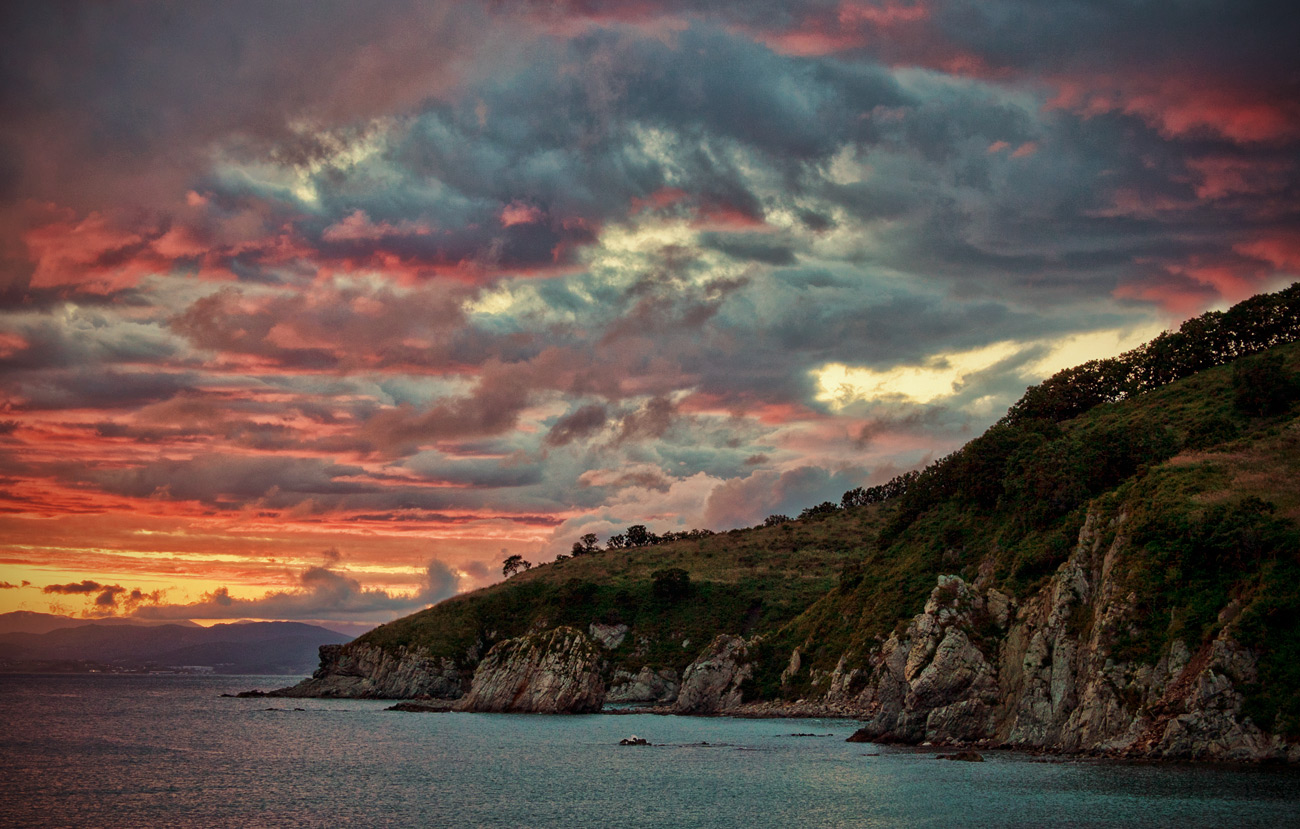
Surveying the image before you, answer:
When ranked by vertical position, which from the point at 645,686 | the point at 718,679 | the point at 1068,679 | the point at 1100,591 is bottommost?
the point at 645,686

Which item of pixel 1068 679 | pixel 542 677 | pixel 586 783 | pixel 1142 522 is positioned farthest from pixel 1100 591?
pixel 542 677

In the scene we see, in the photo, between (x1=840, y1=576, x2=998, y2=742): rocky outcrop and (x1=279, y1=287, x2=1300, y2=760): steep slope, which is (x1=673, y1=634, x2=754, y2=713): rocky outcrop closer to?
(x1=279, y1=287, x2=1300, y2=760): steep slope

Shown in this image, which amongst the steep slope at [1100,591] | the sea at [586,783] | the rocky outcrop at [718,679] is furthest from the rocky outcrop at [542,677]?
the sea at [586,783]

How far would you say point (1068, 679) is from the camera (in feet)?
263

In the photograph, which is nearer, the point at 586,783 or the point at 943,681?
the point at 586,783

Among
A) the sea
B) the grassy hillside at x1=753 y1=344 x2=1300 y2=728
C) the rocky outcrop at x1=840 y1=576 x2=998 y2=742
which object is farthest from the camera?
the rocky outcrop at x1=840 y1=576 x2=998 y2=742

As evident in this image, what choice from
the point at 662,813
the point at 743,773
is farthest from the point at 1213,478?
the point at 662,813

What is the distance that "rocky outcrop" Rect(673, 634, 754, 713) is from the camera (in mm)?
159125

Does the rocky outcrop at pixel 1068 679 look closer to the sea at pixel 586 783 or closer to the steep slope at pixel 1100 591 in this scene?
the steep slope at pixel 1100 591

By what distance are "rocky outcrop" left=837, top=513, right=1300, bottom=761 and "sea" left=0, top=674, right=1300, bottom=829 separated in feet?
12.0

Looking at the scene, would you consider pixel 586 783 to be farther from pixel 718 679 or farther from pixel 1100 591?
pixel 718 679

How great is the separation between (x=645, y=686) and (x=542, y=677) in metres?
40.1

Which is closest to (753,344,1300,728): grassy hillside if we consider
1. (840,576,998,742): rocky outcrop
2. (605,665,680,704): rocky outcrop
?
(840,576,998,742): rocky outcrop

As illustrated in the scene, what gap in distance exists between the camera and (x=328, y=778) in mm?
78250
